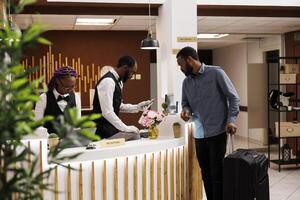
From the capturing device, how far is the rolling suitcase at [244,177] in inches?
132

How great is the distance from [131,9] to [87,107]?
308 centimetres

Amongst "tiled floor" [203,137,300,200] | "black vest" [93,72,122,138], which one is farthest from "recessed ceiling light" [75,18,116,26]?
"tiled floor" [203,137,300,200]

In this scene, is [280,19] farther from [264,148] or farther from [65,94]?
[65,94]

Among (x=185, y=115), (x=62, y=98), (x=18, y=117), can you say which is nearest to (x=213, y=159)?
→ (x=185, y=115)

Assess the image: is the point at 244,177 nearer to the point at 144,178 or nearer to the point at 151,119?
the point at 144,178

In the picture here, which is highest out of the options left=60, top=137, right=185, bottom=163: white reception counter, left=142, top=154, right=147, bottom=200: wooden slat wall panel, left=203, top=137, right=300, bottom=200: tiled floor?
left=60, top=137, right=185, bottom=163: white reception counter

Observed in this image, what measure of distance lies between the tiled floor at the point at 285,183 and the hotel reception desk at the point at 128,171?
4.22 ft

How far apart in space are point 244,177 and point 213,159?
0.37m

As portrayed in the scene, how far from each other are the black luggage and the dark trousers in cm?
17

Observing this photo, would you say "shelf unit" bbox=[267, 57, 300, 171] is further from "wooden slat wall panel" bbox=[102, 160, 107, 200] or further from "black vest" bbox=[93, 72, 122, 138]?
"wooden slat wall panel" bbox=[102, 160, 107, 200]

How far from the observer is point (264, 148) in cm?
945

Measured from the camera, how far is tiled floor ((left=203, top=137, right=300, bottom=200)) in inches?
209

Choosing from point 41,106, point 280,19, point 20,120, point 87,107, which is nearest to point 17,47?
point 20,120

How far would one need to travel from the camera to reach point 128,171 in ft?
11.5
